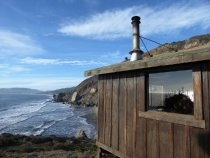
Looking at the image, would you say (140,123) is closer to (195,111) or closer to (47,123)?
(195,111)

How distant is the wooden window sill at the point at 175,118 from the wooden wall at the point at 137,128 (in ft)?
0.31

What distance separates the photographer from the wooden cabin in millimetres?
6535

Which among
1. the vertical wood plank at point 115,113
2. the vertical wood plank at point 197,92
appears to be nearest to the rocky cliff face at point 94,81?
the vertical wood plank at point 115,113

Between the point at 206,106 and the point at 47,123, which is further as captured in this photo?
the point at 47,123

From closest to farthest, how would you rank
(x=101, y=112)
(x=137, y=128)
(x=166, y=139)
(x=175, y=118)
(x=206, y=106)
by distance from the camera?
1. (x=206, y=106)
2. (x=175, y=118)
3. (x=166, y=139)
4. (x=137, y=128)
5. (x=101, y=112)

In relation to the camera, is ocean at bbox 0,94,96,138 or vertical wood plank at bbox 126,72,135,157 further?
ocean at bbox 0,94,96,138

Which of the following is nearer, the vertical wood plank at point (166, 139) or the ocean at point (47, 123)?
the vertical wood plank at point (166, 139)

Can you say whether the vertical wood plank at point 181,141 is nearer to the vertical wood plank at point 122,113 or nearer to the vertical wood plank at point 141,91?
the vertical wood plank at point 141,91

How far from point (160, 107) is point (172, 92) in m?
0.60

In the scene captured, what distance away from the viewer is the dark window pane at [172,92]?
6.96m

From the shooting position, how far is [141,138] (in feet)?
28.2

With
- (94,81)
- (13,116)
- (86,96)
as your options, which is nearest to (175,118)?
(13,116)

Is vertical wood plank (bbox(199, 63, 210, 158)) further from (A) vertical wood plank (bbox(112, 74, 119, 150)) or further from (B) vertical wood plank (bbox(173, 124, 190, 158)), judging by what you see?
(A) vertical wood plank (bbox(112, 74, 119, 150))

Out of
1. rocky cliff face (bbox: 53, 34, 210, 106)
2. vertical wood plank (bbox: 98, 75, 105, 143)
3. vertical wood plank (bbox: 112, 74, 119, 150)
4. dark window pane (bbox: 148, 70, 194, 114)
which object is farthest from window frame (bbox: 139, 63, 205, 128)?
rocky cliff face (bbox: 53, 34, 210, 106)
